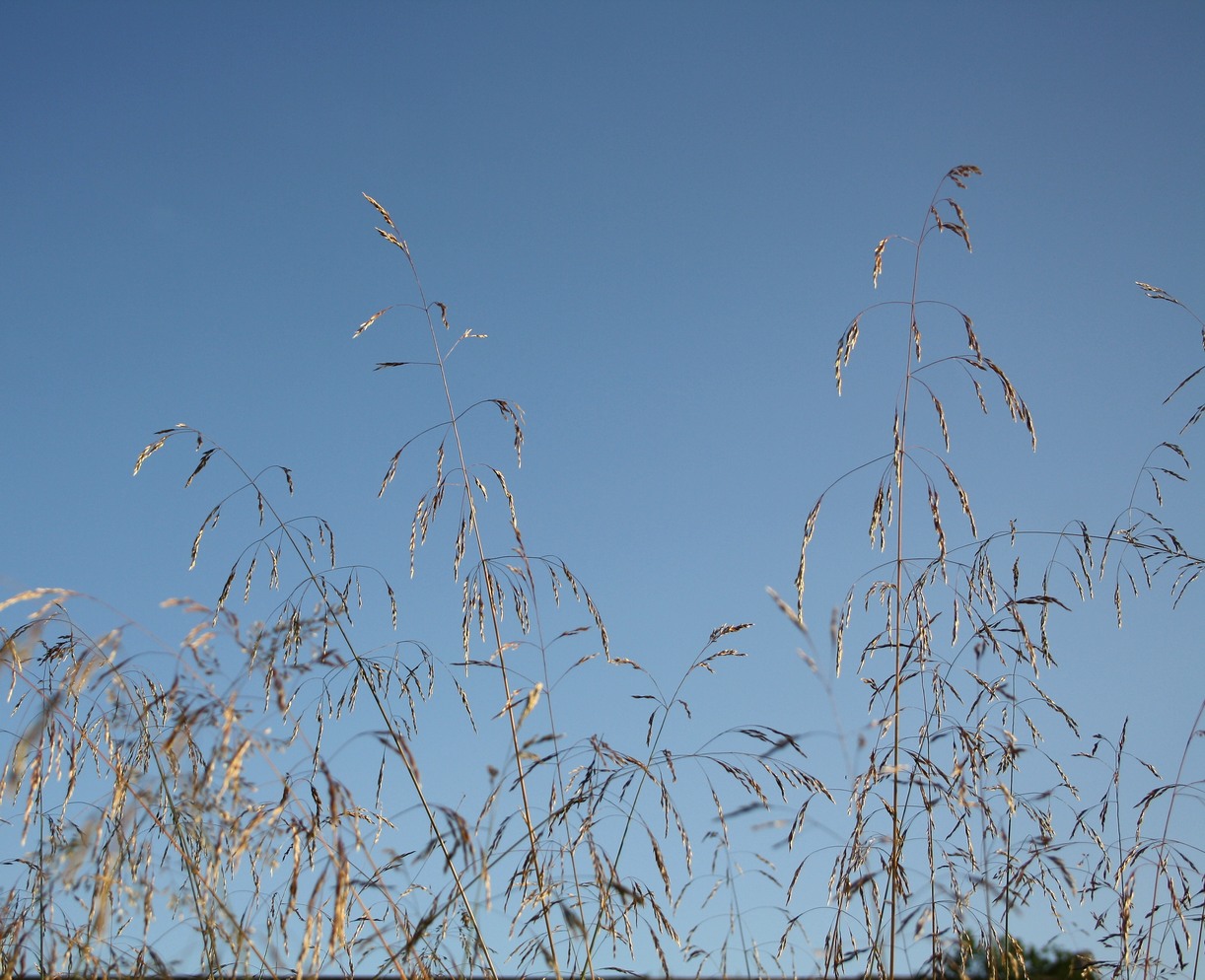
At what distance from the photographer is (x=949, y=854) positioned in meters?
2.58

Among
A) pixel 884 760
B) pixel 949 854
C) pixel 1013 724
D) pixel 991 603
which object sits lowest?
pixel 949 854

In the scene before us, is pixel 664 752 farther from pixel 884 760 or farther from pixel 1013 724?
pixel 1013 724

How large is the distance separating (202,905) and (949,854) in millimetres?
1727

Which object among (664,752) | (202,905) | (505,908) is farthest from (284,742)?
(664,752)

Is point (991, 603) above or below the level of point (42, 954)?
above

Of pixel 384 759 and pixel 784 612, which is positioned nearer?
pixel 784 612

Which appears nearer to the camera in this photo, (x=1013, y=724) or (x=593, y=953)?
(x=593, y=953)

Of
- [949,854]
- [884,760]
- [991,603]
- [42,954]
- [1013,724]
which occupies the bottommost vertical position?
[42,954]

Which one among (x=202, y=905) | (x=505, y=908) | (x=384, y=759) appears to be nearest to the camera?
(x=202, y=905)

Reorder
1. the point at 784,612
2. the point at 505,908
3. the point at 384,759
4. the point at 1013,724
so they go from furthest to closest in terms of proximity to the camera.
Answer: the point at 1013,724 → the point at 384,759 → the point at 505,908 → the point at 784,612

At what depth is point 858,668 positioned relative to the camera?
282 cm

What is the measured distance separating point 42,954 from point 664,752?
1445mm

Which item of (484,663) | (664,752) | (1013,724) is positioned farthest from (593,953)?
(1013,724)

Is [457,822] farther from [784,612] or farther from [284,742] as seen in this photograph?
[784,612]
